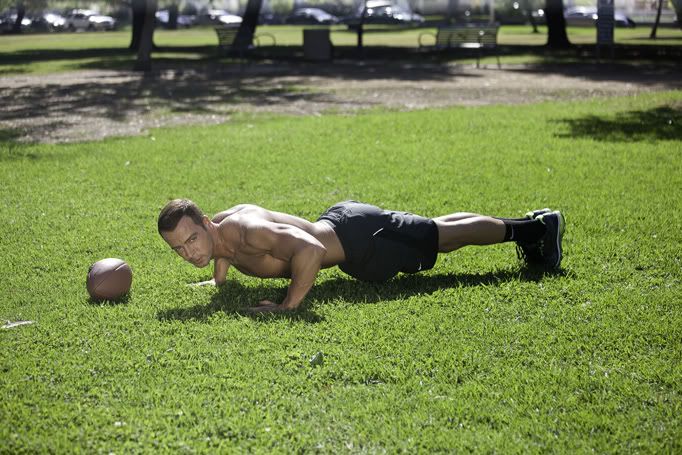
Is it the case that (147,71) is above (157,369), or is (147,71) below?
above

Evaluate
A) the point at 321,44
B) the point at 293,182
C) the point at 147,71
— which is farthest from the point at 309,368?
the point at 321,44

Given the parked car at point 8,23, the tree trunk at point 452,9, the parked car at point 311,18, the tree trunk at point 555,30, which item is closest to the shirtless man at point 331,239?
the tree trunk at point 555,30

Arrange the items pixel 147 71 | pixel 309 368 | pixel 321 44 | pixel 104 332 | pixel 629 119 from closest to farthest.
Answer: pixel 309 368 → pixel 104 332 → pixel 629 119 → pixel 147 71 → pixel 321 44

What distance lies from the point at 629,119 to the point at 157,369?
11580 millimetres

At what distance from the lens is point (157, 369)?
5109mm

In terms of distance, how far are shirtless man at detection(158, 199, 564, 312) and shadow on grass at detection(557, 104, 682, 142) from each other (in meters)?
6.58

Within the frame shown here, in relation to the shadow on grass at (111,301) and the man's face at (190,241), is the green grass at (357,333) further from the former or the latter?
the man's face at (190,241)

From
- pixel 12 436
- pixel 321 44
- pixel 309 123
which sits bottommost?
pixel 12 436

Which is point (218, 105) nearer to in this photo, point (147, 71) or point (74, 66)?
point (147, 71)

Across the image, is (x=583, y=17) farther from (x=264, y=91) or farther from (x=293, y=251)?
(x=293, y=251)

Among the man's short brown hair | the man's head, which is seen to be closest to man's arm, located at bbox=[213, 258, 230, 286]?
the man's head

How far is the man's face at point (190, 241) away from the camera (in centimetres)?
579

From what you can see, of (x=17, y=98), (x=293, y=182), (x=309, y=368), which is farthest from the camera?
(x=17, y=98)

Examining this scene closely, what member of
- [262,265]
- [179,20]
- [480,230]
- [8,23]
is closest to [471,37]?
[480,230]
